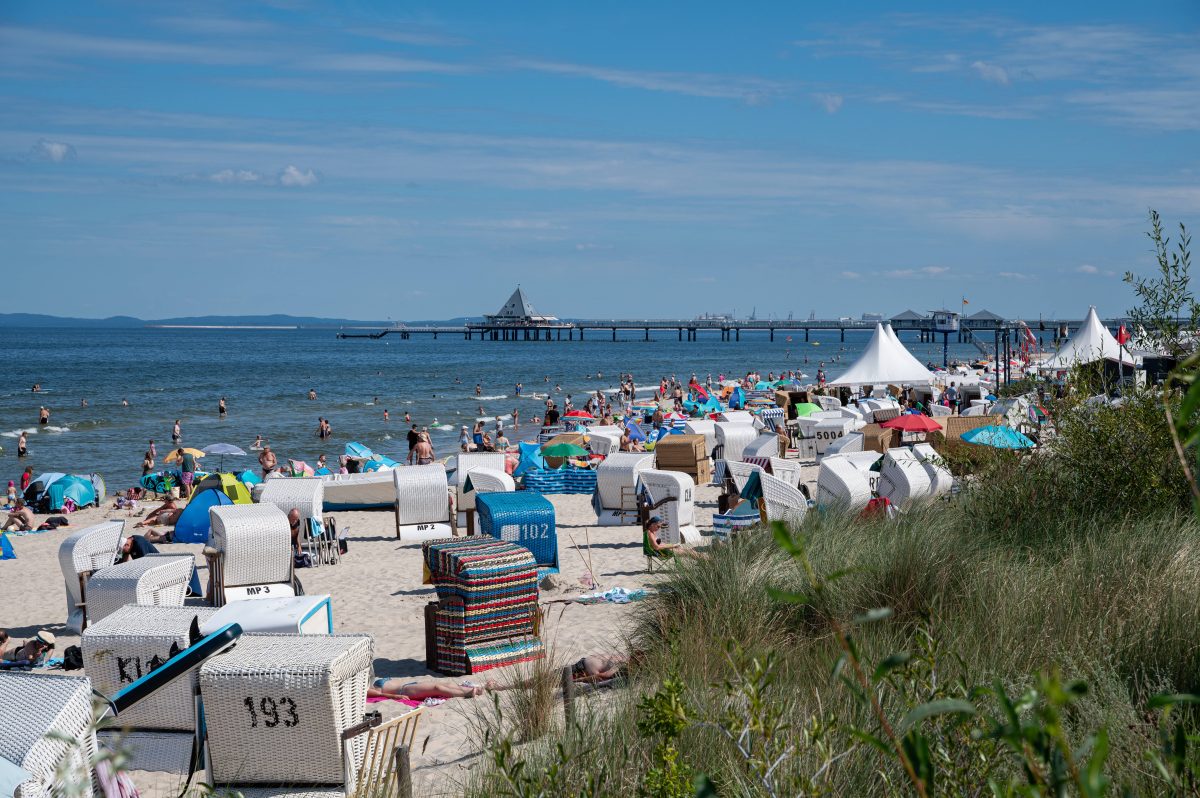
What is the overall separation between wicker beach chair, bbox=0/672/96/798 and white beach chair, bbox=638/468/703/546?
9.92 m

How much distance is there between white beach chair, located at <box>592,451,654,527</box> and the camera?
1670 cm

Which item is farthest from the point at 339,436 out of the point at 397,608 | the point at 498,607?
the point at 498,607

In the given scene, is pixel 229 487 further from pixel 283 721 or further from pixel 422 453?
pixel 283 721

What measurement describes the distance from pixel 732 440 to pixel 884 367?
6122 mm

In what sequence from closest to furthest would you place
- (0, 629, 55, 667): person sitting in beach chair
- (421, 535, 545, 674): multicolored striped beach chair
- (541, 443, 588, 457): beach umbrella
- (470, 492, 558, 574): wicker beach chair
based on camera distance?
1. (421, 535, 545, 674): multicolored striped beach chair
2. (0, 629, 55, 667): person sitting in beach chair
3. (470, 492, 558, 574): wicker beach chair
4. (541, 443, 588, 457): beach umbrella

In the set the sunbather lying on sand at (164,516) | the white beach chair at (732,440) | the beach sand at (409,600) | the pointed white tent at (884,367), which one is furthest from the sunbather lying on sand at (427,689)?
the pointed white tent at (884,367)

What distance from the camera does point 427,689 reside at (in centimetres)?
847

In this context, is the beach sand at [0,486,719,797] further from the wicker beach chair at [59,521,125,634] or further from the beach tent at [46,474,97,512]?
the beach tent at [46,474,97,512]

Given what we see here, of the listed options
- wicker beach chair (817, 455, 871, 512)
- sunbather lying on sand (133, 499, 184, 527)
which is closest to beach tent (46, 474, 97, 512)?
sunbather lying on sand (133, 499, 184, 527)

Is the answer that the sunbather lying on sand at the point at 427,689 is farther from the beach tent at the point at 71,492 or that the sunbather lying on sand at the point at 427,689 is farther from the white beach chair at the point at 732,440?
the beach tent at the point at 71,492

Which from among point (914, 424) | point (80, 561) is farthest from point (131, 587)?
point (914, 424)

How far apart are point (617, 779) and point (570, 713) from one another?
705 mm

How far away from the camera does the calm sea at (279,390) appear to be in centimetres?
3822

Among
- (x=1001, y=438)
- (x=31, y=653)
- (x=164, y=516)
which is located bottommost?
Answer: (x=164, y=516)
